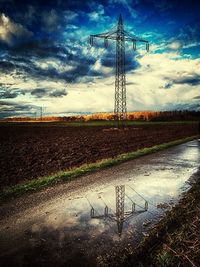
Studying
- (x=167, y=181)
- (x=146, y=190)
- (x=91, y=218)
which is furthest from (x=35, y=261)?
(x=167, y=181)

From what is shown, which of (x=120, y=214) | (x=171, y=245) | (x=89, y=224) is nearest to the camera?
(x=171, y=245)

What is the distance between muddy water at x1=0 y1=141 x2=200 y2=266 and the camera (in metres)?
3.96

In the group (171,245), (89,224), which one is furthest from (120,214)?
(171,245)

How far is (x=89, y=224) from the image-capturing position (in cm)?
508

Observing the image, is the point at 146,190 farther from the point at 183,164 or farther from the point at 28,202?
the point at 183,164

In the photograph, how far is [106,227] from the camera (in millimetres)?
4863

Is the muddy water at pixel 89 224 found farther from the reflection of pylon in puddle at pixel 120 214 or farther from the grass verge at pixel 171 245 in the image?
the grass verge at pixel 171 245

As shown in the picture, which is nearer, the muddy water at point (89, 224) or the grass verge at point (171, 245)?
the grass verge at point (171, 245)

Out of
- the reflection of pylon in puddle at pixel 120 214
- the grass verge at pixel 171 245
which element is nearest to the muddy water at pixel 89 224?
the reflection of pylon in puddle at pixel 120 214

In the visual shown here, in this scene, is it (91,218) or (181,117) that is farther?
(181,117)

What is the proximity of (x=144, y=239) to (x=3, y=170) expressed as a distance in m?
9.38

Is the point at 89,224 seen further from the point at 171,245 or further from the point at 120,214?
the point at 171,245

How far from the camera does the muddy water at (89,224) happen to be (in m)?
3.96

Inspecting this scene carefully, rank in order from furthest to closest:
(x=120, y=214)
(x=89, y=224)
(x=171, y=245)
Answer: (x=120, y=214) < (x=89, y=224) < (x=171, y=245)
